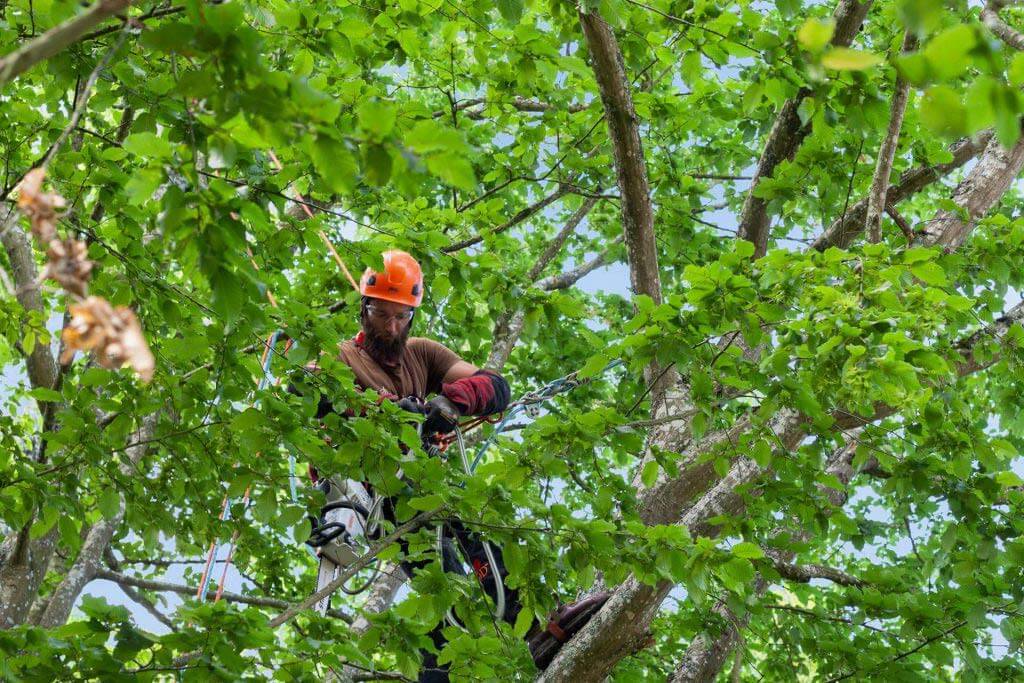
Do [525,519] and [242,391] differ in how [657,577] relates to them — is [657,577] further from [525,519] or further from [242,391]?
[242,391]

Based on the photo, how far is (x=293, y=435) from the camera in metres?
3.60

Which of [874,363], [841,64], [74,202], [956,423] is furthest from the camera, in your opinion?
[956,423]

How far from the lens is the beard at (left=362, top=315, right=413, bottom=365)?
5043 millimetres

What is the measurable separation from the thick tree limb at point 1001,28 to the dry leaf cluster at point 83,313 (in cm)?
306

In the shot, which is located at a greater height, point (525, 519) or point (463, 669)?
point (525, 519)

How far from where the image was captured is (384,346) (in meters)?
5.07

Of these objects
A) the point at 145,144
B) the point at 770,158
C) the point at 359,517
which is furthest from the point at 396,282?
the point at 145,144

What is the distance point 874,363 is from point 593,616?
1.49m

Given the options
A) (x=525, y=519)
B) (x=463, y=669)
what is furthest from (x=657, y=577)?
(x=463, y=669)

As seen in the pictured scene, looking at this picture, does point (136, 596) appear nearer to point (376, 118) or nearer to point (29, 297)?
point (29, 297)

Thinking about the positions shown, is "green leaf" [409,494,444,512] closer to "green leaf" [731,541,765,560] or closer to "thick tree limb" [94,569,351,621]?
"green leaf" [731,541,765,560]

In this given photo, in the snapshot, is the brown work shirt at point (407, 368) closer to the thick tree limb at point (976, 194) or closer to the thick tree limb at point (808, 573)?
the thick tree limb at point (808, 573)

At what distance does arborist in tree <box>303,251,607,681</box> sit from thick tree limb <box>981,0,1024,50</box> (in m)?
2.44

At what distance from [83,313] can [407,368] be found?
4.00 metres
